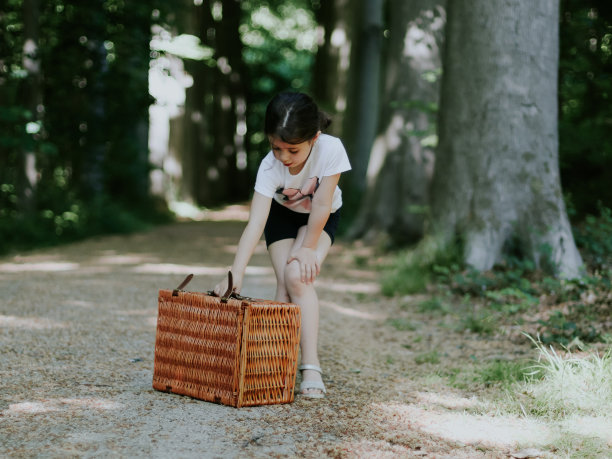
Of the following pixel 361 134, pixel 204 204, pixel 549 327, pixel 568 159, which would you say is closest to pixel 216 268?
pixel 568 159

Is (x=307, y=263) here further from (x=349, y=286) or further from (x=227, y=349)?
(x=349, y=286)

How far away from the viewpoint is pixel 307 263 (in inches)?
151

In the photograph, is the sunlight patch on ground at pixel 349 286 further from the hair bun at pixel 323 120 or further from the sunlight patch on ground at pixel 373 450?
the sunlight patch on ground at pixel 373 450

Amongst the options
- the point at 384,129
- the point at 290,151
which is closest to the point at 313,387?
the point at 290,151

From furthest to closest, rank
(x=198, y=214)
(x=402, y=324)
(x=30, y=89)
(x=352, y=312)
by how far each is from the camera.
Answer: (x=198, y=214) < (x=30, y=89) < (x=352, y=312) < (x=402, y=324)

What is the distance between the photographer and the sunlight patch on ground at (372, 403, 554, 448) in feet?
10.1

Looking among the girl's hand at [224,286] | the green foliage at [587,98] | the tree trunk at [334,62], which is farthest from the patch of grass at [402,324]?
the tree trunk at [334,62]

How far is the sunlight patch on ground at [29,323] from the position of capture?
511 cm

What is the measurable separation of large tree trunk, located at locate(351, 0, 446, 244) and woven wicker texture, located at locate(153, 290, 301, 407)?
6.88 meters

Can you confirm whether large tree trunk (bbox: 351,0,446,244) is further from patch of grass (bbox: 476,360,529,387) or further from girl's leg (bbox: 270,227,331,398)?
girl's leg (bbox: 270,227,331,398)

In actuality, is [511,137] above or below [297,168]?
above

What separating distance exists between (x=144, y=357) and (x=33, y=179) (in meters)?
7.55

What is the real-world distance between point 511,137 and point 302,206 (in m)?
3.50

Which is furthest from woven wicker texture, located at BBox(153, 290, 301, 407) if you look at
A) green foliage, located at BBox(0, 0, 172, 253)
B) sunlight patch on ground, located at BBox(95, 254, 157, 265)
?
green foliage, located at BBox(0, 0, 172, 253)
